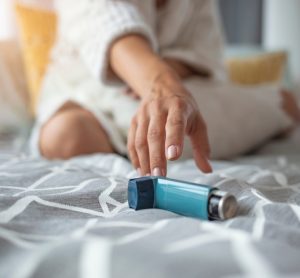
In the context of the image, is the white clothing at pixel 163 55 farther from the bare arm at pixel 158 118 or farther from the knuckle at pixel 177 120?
the knuckle at pixel 177 120

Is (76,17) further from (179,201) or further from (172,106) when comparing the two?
(179,201)

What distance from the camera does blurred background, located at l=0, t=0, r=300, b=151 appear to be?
4.43 ft

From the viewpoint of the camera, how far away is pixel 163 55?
1.14 meters

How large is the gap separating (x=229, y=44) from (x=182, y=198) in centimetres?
188

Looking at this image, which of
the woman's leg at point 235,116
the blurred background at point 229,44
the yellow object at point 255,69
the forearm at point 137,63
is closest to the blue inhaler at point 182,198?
the forearm at point 137,63

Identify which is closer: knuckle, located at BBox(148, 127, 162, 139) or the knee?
knuckle, located at BBox(148, 127, 162, 139)

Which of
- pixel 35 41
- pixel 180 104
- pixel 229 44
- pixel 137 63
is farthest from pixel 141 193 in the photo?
pixel 229 44

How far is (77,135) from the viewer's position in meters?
0.89

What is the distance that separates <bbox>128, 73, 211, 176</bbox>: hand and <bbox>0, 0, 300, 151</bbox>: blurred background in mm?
740

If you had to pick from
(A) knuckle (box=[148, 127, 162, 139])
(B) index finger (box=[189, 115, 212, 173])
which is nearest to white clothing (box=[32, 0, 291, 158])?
(B) index finger (box=[189, 115, 212, 173])

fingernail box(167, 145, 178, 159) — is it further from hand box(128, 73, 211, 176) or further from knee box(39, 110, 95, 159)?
knee box(39, 110, 95, 159)

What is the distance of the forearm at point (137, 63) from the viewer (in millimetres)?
742

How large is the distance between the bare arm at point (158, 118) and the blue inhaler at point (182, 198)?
46 millimetres

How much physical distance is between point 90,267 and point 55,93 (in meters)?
0.89
